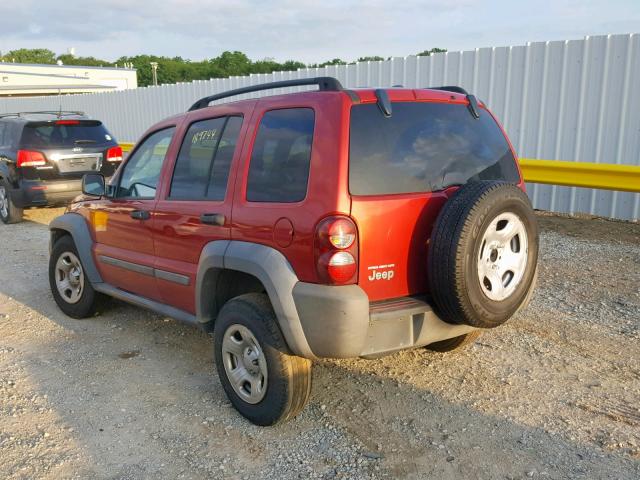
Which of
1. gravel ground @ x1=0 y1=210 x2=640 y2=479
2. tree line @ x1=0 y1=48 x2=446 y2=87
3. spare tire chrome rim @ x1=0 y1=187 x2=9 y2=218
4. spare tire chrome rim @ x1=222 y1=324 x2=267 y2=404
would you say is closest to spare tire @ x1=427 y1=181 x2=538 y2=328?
gravel ground @ x1=0 y1=210 x2=640 y2=479

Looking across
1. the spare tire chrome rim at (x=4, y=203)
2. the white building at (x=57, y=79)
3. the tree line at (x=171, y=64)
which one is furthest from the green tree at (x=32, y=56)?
the spare tire chrome rim at (x=4, y=203)

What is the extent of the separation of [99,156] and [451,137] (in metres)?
8.16

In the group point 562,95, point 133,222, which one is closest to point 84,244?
point 133,222

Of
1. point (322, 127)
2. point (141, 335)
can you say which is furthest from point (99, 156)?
point (322, 127)

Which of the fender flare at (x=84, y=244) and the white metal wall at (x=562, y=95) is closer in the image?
the fender flare at (x=84, y=244)

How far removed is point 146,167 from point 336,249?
214 centimetres

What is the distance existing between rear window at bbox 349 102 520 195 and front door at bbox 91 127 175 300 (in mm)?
1749

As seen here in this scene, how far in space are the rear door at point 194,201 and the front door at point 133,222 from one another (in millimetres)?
177

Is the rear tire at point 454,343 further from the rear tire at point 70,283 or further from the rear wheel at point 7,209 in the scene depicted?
the rear wheel at point 7,209

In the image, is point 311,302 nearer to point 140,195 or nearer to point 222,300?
point 222,300

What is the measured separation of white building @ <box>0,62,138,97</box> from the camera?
Answer: 45.7 meters

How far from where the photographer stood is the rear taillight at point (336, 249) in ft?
9.70

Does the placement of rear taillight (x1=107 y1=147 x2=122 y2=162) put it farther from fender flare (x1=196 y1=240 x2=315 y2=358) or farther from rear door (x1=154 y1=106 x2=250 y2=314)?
fender flare (x1=196 y1=240 x2=315 y2=358)

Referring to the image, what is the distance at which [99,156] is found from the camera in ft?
Result: 33.4
